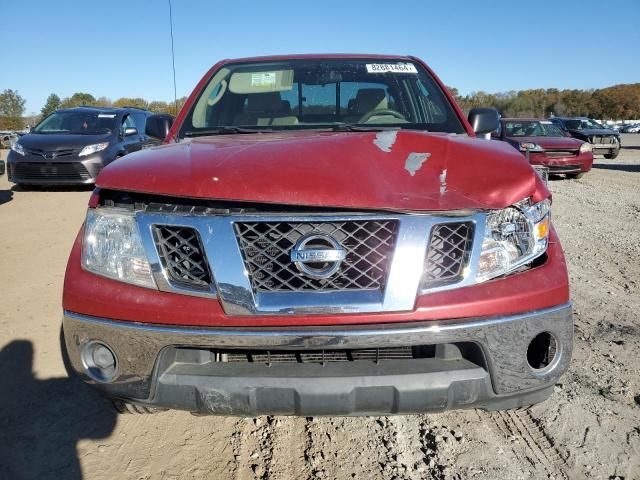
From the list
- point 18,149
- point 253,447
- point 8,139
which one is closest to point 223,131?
point 253,447

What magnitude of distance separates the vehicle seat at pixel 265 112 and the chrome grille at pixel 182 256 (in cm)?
144

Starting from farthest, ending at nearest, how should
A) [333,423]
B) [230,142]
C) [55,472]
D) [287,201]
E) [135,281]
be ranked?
1. [333,423]
2. [230,142]
3. [55,472]
4. [135,281]
5. [287,201]

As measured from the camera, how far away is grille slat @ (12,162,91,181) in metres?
9.33

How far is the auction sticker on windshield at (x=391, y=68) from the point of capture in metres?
3.42

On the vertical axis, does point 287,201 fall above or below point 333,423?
above

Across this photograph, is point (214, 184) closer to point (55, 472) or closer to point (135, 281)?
point (135, 281)

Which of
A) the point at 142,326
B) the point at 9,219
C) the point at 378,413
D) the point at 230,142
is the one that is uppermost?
the point at 230,142

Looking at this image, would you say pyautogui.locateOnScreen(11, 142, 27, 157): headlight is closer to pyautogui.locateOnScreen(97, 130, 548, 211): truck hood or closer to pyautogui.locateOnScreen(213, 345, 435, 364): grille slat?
pyautogui.locateOnScreen(97, 130, 548, 211): truck hood

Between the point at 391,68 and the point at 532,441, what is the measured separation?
242 cm

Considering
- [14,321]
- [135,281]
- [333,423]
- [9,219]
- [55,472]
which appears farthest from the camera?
[9,219]

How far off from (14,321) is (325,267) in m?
3.12

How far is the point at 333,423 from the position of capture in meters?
2.59

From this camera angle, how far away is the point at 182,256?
1.85 metres

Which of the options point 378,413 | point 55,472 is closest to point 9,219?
point 55,472
